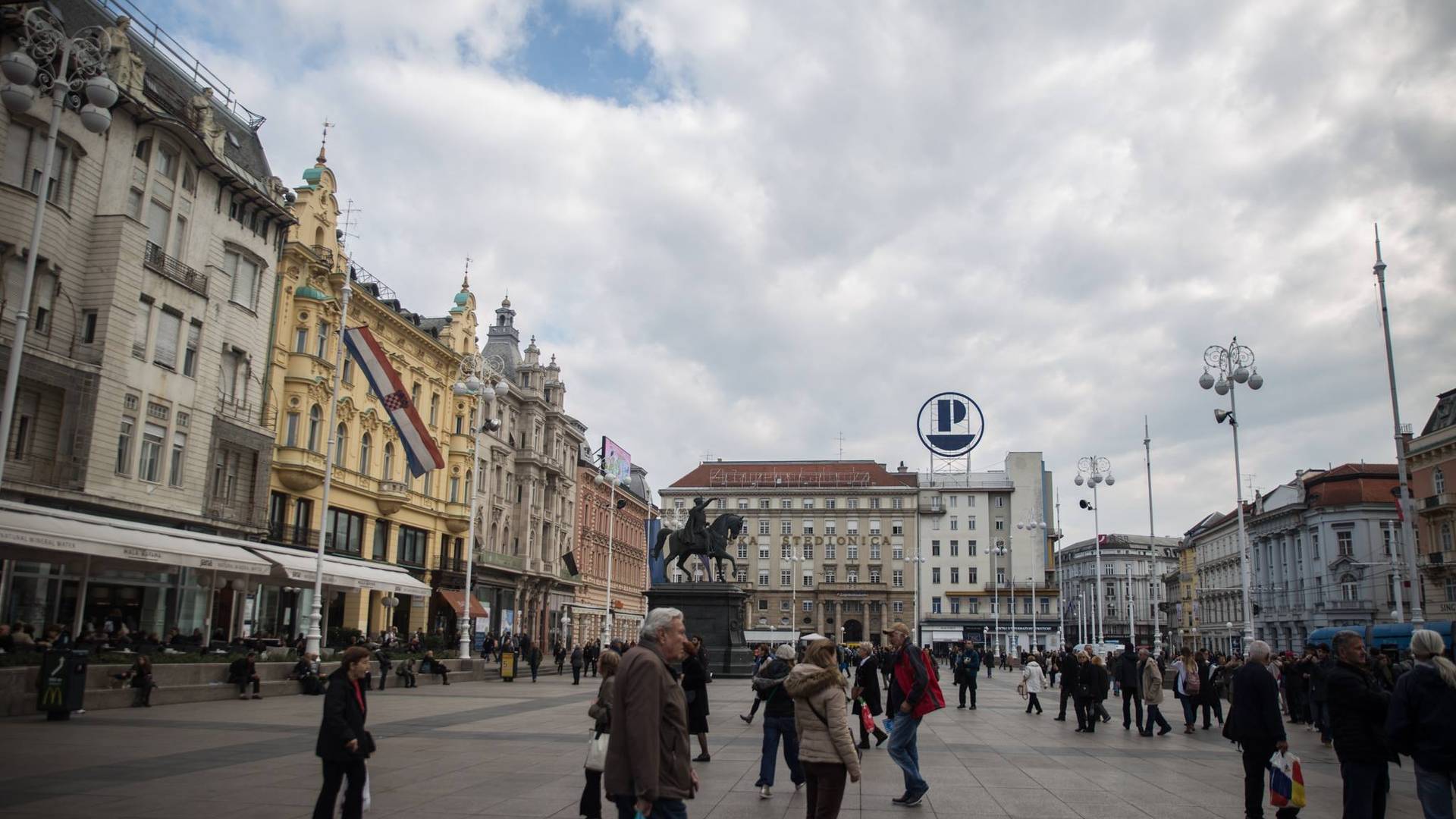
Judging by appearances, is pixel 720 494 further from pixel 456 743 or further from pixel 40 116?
pixel 456 743

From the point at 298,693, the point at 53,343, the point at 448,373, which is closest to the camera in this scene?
the point at 298,693

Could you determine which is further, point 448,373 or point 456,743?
point 448,373

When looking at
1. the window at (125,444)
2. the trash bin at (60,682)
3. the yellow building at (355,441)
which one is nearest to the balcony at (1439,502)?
the yellow building at (355,441)

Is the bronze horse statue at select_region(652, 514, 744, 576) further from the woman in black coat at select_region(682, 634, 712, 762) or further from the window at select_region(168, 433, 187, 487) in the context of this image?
the woman in black coat at select_region(682, 634, 712, 762)

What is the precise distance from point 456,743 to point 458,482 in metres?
40.2

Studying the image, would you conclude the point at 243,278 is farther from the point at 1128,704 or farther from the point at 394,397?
the point at 1128,704

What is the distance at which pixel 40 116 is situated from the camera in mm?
26406

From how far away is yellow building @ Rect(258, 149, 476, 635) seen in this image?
3847 cm

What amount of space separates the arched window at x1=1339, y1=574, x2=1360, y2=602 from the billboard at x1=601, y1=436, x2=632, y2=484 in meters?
52.0

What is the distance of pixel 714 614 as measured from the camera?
110 ft

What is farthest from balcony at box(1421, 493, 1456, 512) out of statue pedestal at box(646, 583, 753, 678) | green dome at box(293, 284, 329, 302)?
green dome at box(293, 284, 329, 302)

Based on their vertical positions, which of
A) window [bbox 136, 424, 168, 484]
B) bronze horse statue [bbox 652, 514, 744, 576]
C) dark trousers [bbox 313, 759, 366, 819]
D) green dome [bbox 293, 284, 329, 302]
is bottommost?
dark trousers [bbox 313, 759, 366, 819]

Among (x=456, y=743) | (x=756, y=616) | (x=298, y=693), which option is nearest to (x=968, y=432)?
(x=756, y=616)

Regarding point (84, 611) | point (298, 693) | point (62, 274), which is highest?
point (62, 274)
